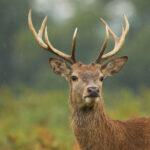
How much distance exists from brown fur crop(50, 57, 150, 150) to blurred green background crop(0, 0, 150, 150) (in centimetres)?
593

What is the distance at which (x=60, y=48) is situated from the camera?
1626 inches

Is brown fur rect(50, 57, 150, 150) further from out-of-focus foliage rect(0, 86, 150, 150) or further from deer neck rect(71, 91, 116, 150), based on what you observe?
out-of-focus foliage rect(0, 86, 150, 150)

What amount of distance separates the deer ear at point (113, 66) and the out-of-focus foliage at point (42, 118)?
201 cm

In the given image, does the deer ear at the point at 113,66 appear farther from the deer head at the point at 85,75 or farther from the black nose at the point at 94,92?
the black nose at the point at 94,92

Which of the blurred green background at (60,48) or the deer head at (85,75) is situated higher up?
the blurred green background at (60,48)

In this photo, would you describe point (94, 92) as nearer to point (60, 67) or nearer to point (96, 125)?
point (96, 125)

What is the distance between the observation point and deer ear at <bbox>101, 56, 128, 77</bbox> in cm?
752

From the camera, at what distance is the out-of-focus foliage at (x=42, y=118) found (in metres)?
9.91

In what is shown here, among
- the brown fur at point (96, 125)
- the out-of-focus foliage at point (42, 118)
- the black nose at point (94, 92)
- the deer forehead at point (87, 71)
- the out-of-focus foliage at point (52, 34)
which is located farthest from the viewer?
the out-of-focus foliage at point (52, 34)

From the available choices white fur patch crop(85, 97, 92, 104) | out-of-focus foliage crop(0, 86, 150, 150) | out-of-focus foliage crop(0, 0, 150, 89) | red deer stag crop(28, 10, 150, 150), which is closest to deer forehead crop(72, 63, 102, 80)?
red deer stag crop(28, 10, 150, 150)

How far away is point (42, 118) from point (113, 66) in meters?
6.98

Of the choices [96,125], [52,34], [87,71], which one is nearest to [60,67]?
[87,71]

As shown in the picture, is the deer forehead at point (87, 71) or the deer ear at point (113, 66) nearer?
the deer forehead at point (87, 71)

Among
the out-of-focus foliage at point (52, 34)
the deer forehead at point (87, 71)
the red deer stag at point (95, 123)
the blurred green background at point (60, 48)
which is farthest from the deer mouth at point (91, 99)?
the out-of-focus foliage at point (52, 34)
